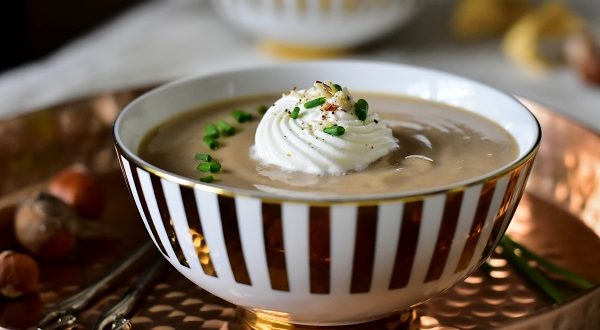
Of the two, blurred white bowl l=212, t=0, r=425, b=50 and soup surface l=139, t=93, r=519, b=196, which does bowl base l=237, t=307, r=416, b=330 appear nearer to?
soup surface l=139, t=93, r=519, b=196

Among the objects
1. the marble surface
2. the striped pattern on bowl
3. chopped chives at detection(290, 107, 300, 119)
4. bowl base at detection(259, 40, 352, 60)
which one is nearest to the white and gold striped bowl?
the striped pattern on bowl

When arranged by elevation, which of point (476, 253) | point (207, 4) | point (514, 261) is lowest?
point (207, 4)

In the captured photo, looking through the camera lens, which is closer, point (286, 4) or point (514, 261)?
point (514, 261)

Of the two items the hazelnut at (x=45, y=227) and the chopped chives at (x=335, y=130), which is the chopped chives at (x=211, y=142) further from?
the hazelnut at (x=45, y=227)

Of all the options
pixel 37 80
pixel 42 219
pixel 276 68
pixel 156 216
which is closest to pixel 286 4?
pixel 37 80

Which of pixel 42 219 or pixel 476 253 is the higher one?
pixel 476 253

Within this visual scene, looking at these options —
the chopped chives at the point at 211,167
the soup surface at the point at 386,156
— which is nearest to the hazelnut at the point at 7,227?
the soup surface at the point at 386,156

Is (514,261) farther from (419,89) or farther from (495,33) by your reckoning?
(495,33)
